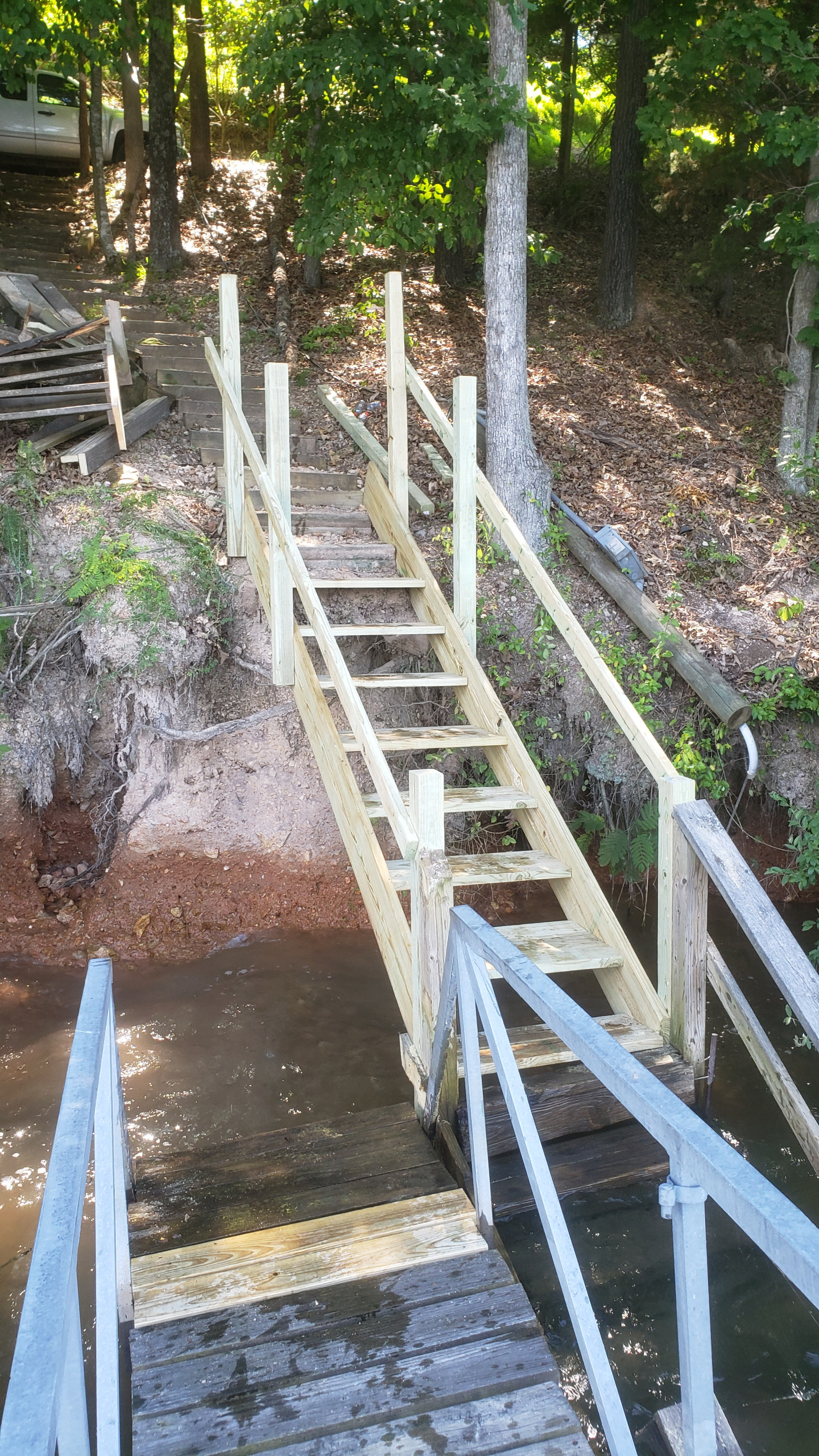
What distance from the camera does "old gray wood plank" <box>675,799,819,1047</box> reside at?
9.87 ft

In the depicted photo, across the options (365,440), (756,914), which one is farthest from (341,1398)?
(365,440)

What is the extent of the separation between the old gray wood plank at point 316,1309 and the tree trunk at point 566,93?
1399 cm

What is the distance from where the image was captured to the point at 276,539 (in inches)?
206

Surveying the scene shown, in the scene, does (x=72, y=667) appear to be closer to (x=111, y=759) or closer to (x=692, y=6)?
(x=111, y=759)

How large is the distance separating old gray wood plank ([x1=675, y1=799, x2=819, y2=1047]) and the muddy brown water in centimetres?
124

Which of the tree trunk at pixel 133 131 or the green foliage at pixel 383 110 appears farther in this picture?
the tree trunk at pixel 133 131

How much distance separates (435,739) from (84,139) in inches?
527

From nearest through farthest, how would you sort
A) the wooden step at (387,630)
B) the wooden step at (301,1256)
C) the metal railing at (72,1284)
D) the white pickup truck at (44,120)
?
the metal railing at (72,1284) → the wooden step at (301,1256) → the wooden step at (387,630) → the white pickup truck at (44,120)

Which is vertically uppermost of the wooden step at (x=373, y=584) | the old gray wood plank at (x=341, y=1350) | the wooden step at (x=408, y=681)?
the wooden step at (x=373, y=584)

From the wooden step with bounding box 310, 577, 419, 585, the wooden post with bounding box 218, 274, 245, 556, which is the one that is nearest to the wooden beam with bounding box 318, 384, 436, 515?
the wooden step with bounding box 310, 577, 419, 585

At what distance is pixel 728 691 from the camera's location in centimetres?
607

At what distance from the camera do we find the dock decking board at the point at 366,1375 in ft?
7.02

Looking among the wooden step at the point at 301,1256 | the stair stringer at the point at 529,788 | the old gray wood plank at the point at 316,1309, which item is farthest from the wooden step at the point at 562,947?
the old gray wood plank at the point at 316,1309

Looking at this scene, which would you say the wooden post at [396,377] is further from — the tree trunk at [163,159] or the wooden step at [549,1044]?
the tree trunk at [163,159]
